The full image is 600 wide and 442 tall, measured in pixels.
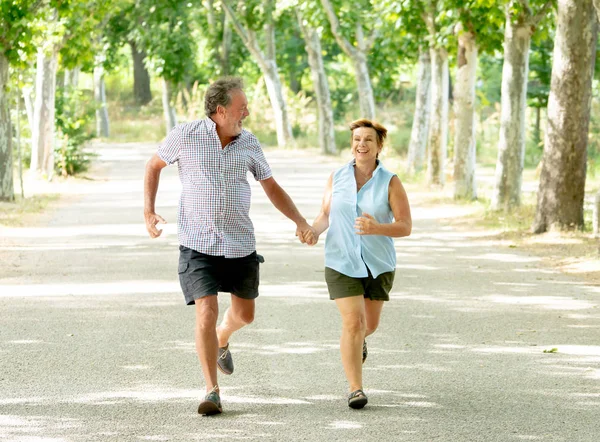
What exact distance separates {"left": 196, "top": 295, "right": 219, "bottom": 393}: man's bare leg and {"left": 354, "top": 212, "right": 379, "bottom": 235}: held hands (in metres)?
0.90

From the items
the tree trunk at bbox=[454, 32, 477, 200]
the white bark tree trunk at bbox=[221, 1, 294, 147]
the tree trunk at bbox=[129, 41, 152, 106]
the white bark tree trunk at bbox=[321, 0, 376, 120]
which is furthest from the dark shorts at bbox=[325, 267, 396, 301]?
the tree trunk at bbox=[129, 41, 152, 106]

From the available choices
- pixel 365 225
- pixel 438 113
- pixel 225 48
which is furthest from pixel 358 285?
pixel 225 48

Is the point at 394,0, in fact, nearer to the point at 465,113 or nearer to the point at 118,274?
the point at 465,113

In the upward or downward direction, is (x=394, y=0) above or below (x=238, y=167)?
above

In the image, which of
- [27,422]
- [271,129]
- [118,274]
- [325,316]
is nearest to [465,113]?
[118,274]

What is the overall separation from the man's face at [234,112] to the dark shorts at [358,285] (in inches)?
39.0

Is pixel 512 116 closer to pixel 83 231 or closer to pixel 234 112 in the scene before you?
pixel 83 231

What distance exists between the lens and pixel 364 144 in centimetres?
700

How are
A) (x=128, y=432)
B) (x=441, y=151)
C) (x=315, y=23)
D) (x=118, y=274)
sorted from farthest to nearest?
(x=315, y=23) → (x=441, y=151) → (x=118, y=274) → (x=128, y=432)

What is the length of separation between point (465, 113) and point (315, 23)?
13031mm

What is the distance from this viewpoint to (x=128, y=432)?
244 inches

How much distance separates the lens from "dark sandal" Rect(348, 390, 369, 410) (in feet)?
21.9

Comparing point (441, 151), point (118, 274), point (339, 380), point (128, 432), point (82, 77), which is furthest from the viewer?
point (82, 77)

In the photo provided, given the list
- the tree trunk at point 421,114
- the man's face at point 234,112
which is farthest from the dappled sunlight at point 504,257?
the tree trunk at point 421,114
